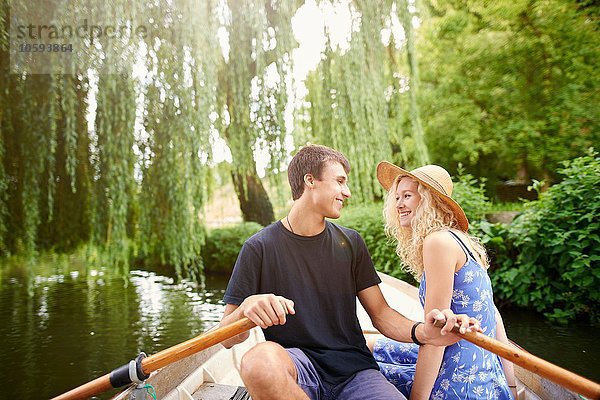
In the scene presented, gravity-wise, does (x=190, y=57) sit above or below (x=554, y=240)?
above

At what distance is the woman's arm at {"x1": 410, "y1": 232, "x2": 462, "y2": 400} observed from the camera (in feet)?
6.05

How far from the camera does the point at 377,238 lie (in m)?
7.32

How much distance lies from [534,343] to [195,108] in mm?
3910

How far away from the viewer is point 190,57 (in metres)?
4.66

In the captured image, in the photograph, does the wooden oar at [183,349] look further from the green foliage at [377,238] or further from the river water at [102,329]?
the green foliage at [377,238]

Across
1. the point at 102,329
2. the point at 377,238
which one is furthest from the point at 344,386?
the point at 377,238

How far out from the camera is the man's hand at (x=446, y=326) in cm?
171

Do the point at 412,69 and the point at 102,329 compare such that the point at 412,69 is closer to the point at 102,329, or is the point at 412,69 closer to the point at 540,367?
the point at 102,329

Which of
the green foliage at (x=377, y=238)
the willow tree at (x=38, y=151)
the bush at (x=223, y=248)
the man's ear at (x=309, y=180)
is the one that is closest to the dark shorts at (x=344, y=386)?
the man's ear at (x=309, y=180)

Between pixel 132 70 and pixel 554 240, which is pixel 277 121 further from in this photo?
pixel 554 240

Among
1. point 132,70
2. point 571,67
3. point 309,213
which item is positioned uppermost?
point 571,67

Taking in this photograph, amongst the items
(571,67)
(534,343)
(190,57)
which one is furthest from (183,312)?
(571,67)

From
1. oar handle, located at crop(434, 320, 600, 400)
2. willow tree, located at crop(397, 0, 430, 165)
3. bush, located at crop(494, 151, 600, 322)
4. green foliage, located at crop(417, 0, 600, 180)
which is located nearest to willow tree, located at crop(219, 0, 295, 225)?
willow tree, located at crop(397, 0, 430, 165)

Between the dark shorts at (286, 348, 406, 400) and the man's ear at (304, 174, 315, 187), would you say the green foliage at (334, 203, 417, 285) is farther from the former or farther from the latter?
the dark shorts at (286, 348, 406, 400)
